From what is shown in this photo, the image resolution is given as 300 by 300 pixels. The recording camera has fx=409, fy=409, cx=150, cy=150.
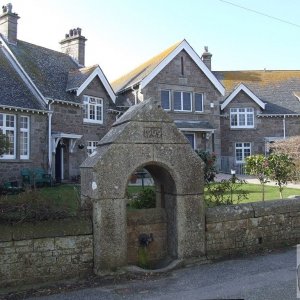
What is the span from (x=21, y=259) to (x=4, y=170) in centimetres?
1385

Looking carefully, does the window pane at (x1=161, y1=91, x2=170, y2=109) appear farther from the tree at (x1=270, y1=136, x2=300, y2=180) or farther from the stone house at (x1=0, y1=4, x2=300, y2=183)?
the tree at (x1=270, y1=136, x2=300, y2=180)

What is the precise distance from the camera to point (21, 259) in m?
6.38

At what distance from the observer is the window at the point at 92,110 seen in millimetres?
23688

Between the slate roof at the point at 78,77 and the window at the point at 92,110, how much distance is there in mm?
976

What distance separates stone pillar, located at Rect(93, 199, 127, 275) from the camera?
6.90m

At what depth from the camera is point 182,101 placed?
27969 millimetres

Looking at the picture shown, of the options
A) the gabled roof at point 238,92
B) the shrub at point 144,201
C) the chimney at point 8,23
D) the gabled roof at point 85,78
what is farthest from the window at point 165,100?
the shrub at point 144,201

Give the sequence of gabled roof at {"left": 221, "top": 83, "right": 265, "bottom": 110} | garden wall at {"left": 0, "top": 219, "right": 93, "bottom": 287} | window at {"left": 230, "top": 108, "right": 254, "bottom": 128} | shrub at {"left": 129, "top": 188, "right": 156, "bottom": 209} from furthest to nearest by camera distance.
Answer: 1. window at {"left": 230, "top": 108, "right": 254, "bottom": 128}
2. gabled roof at {"left": 221, "top": 83, "right": 265, "bottom": 110}
3. shrub at {"left": 129, "top": 188, "right": 156, "bottom": 209}
4. garden wall at {"left": 0, "top": 219, "right": 93, "bottom": 287}

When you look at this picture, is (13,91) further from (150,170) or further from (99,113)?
(150,170)

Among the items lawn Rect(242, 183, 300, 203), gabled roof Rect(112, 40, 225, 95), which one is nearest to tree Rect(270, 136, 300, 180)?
lawn Rect(242, 183, 300, 203)

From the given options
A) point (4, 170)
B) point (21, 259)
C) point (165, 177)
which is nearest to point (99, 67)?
point (4, 170)

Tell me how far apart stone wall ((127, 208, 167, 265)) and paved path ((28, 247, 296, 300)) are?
684 mm

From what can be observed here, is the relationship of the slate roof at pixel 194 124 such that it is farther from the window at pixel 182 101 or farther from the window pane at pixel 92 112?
the window pane at pixel 92 112

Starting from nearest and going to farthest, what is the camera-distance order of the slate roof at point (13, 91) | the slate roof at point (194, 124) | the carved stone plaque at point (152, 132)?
1. the carved stone plaque at point (152, 132)
2. the slate roof at point (13, 91)
3. the slate roof at point (194, 124)
